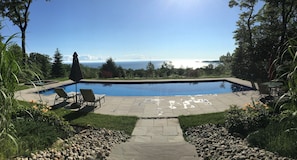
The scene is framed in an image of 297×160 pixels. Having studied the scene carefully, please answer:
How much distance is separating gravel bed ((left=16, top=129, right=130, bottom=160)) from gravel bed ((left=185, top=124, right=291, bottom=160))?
1427 mm

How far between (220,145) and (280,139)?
0.84 metres

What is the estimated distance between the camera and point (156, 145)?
3324 millimetres

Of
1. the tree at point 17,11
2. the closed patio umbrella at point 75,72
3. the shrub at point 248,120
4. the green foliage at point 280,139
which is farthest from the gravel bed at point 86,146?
the tree at point 17,11

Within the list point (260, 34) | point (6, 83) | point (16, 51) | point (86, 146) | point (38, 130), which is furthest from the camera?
point (260, 34)

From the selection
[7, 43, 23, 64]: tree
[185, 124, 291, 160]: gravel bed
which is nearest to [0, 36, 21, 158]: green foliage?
[7, 43, 23, 64]: tree

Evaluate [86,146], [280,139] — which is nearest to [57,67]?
[86,146]

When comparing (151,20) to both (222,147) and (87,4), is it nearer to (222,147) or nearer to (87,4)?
(87,4)

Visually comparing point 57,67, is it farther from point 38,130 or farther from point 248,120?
point 248,120

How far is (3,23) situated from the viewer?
2.05 metres

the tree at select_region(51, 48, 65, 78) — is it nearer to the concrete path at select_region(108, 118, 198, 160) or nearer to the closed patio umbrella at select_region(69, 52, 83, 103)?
the closed patio umbrella at select_region(69, 52, 83, 103)

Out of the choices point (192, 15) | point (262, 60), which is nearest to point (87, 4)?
point (192, 15)

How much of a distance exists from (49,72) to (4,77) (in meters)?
18.2

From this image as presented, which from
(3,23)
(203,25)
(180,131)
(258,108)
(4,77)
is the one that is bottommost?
(180,131)

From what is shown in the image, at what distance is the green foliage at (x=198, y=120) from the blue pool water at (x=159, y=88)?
553cm
